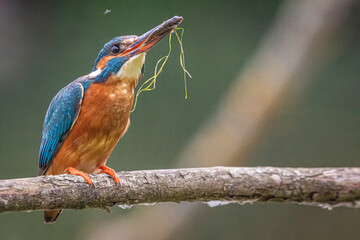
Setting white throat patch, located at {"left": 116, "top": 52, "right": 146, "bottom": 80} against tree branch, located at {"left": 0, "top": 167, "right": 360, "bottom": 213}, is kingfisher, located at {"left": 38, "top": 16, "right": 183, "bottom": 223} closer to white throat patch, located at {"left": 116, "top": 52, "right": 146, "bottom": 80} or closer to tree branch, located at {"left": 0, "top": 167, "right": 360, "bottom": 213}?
white throat patch, located at {"left": 116, "top": 52, "right": 146, "bottom": 80}

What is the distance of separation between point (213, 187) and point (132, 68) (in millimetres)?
509

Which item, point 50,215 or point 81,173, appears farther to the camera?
point 50,215

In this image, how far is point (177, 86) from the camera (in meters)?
3.17

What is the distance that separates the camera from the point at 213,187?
5.30ft

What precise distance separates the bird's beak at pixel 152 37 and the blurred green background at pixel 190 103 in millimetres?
974

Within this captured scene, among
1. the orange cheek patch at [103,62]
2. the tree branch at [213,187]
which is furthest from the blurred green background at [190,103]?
the tree branch at [213,187]

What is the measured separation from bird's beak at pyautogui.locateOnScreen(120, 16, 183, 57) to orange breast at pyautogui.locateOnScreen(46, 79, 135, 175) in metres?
0.14

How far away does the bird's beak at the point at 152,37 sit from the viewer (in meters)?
1.51

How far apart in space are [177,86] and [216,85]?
46 cm

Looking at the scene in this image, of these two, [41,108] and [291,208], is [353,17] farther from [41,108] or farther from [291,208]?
[41,108]

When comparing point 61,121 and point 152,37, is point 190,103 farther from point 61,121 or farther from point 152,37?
point 152,37

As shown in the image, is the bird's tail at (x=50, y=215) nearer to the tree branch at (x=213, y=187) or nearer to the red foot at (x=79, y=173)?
the red foot at (x=79, y=173)

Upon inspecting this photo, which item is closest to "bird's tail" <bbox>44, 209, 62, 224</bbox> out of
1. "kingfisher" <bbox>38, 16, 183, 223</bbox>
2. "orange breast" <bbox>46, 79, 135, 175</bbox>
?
"kingfisher" <bbox>38, 16, 183, 223</bbox>

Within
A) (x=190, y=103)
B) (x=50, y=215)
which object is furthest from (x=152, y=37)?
(x=190, y=103)
